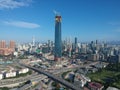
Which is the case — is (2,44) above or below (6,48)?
above

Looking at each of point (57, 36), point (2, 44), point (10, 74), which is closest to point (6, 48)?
point (2, 44)

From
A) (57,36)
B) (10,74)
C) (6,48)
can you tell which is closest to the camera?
(10,74)

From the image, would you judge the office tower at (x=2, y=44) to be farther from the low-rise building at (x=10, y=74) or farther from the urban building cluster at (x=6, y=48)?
the low-rise building at (x=10, y=74)

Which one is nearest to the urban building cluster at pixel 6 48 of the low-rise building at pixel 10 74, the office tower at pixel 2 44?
the office tower at pixel 2 44

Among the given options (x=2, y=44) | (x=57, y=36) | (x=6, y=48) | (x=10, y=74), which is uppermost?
(x=57, y=36)

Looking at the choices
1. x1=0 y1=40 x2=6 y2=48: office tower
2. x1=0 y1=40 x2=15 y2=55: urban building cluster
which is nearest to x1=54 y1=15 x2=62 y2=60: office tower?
x1=0 y1=40 x2=15 y2=55: urban building cluster

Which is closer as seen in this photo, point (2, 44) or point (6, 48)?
point (6, 48)

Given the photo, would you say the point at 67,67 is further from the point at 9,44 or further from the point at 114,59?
the point at 9,44

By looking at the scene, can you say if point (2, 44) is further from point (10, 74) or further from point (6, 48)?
point (10, 74)

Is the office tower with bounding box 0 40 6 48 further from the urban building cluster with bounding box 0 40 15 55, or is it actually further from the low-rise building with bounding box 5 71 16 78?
the low-rise building with bounding box 5 71 16 78

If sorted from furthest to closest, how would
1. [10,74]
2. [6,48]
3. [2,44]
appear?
1. [2,44]
2. [6,48]
3. [10,74]

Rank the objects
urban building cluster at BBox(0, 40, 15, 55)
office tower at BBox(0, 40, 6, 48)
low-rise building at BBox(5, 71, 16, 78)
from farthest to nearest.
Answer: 1. office tower at BBox(0, 40, 6, 48)
2. urban building cluster at BBox(0, 40, 15, 55)
3. low-rise building at BBox(5, 71, 16, 78)
